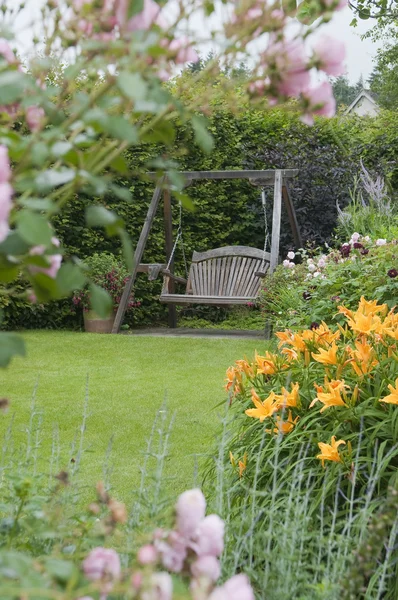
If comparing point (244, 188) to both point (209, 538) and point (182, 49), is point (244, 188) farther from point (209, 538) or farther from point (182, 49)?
point (209, 538)

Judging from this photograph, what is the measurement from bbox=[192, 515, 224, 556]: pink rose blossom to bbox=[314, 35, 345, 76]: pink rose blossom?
503mm

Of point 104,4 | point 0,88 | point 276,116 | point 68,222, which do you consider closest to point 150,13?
point 104,4

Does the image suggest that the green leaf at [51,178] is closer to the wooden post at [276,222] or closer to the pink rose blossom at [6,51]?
the pink rose blossom at [6,51]

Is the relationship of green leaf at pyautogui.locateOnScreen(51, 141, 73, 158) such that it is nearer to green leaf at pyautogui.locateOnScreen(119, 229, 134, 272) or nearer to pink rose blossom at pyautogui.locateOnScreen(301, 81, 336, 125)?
green leaf at pyautogui.locateOnScreen(119, 229, 134, 272)

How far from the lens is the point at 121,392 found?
510 cm

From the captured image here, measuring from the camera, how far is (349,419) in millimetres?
2004

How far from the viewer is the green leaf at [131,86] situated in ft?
2.05

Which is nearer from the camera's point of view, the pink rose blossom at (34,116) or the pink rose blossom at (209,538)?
the pink rose blossom at (209,538)

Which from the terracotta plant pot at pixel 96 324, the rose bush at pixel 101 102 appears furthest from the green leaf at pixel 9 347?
the terracotta plant pot at pixel 96 324

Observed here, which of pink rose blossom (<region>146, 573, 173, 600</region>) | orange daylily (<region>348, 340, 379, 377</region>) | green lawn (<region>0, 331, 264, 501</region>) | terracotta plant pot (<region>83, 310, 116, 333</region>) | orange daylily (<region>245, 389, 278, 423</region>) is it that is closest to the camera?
pink rose blossom (<region>146, 573, 173, 600</region>)

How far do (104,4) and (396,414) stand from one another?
1390mm

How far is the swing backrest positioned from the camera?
28.1 feet

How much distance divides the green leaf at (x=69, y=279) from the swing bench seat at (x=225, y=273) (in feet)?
24.7

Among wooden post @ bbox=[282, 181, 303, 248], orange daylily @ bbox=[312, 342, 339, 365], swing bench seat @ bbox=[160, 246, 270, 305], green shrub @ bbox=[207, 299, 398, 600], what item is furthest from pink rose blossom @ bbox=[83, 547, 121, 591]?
swing bench seat @ bbox=[160, 246, 270, 305]
